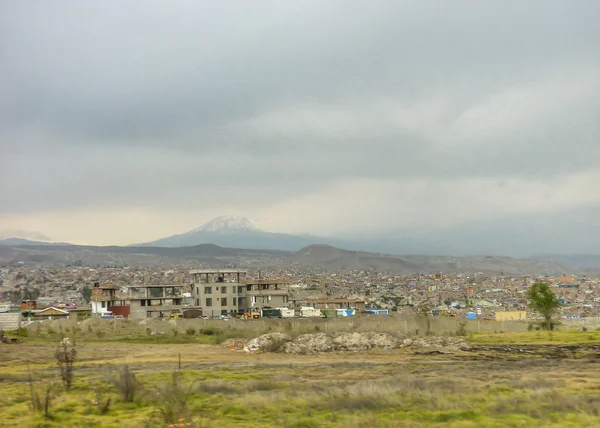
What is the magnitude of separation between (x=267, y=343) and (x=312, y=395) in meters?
26.0

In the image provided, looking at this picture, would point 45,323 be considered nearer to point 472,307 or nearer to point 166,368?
point 166,368

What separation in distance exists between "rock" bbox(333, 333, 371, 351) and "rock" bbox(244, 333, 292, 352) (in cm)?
408

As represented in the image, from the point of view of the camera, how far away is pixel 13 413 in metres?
17.8

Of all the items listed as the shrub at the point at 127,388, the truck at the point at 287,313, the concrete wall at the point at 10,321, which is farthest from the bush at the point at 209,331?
the shrub at the point at 127,388

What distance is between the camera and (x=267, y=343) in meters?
46.4

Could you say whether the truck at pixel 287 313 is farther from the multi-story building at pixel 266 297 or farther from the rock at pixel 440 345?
the rock at pixel 440 345

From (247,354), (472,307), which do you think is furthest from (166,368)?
(472,307)

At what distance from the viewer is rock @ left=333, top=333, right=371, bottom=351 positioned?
156ft

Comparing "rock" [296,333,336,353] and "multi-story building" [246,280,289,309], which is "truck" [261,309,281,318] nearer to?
"multi-story building" [246,280,289,309]

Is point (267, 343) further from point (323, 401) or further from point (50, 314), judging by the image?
point (50, 314)

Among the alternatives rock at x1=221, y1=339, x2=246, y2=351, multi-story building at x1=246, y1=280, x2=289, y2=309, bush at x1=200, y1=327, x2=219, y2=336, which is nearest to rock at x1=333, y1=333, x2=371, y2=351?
rock at x1=221, y1=339, x2=246, y2=351

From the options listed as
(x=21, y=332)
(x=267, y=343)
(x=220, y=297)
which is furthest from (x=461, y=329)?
(x=220, y=297)

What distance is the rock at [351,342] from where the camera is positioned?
4759 cm

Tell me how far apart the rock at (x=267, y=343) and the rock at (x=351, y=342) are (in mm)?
4079
